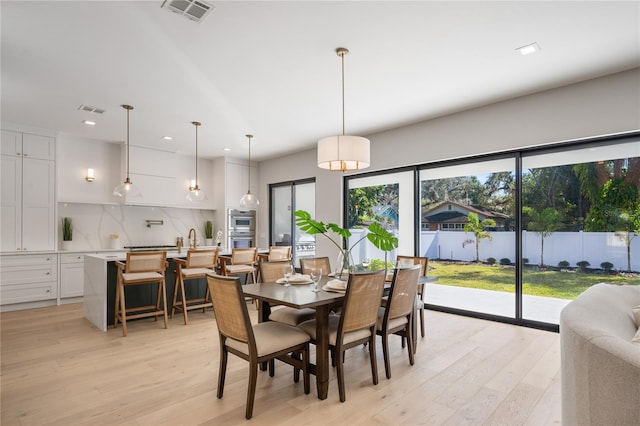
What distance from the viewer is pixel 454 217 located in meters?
5.00

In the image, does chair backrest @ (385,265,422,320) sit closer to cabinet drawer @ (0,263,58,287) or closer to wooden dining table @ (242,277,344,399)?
wooden dining table @ (242,277,344,399)

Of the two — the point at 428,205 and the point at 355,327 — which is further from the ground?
the point at 428,205

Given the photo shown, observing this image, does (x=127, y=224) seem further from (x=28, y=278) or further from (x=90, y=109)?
(x=90, y=109)

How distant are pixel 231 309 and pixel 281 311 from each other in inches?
34.7

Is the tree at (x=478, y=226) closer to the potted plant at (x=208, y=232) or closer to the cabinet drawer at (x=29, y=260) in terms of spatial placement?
the potted plant at (x=208, y=232)

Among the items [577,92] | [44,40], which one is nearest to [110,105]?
[44,40]

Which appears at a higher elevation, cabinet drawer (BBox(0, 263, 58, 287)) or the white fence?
the white fence

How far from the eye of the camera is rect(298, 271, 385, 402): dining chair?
2457mm

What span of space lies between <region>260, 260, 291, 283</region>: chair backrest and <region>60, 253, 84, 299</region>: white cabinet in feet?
12.8

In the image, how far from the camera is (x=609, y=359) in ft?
3.72

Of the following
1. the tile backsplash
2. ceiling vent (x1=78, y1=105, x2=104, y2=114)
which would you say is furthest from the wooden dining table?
the tile backsplash

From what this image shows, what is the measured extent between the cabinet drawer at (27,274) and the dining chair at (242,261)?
270cm

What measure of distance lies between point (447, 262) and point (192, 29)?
4225mm

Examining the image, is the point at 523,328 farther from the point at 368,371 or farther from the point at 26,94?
the point at 26,94
